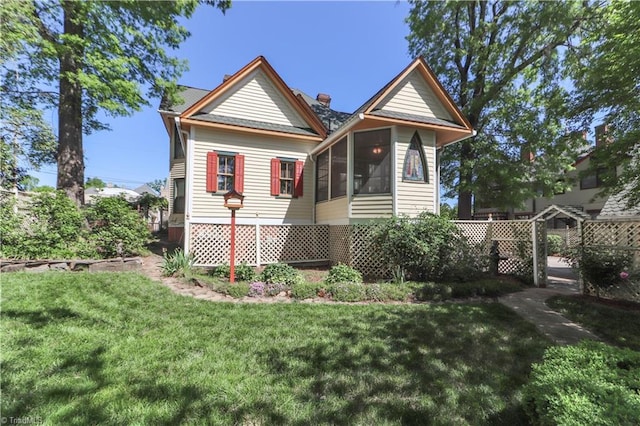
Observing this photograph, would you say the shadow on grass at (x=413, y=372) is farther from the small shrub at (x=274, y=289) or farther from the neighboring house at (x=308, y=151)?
the neighboring house at (x=308, y=151)

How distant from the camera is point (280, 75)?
11.3 metres

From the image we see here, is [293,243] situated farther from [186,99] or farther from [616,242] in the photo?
[186,99]

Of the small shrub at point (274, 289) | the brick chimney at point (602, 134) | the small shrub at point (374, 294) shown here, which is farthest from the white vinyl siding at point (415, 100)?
the small shrub at point (274, 289)

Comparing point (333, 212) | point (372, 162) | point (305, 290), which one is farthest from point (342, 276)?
point (372, 162)

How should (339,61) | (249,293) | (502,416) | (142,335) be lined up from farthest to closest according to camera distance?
(339,61)
(249,293)
(142,335)
(502,416)

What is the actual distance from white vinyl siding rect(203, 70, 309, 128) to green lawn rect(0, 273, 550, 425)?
25.1 feet

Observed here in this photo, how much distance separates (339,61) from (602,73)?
10066mm

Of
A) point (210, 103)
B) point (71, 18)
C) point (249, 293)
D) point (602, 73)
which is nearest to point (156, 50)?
point (71, 18)

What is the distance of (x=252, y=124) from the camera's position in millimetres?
10641

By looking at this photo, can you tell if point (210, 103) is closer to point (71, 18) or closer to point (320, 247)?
point (71, 18)

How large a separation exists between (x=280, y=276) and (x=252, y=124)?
20.6 feet

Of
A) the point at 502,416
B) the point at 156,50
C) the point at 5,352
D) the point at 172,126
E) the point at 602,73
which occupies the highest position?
the point at 156,50

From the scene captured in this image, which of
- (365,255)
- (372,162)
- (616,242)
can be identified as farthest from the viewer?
(372,162)

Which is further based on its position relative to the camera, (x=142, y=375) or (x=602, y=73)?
(x=602, y=73)
